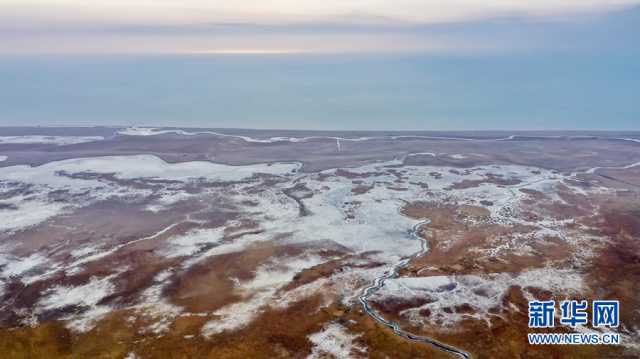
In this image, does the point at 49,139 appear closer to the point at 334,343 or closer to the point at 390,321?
the point at 334,343

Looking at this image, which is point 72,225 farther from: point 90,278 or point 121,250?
point 90,278

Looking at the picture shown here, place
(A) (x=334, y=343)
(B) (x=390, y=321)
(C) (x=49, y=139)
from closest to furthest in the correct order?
(A) (x=334, y=343) → (B) (x=390, y=321) → (C) (x=49, y=139)

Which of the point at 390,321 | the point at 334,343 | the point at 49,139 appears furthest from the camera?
the point at 49,139

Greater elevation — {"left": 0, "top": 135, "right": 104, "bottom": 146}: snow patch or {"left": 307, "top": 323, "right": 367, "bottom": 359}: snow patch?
{"left": 0, "top": 135, "right": 104, "bottom": 146}: snow patch

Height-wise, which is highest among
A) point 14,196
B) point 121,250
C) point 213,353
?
point 14,196

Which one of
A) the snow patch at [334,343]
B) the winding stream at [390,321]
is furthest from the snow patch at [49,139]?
the snow patch at [334,343]

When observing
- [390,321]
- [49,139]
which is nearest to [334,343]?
[390,321]

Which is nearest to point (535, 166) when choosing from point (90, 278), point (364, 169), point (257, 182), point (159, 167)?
point (364, 169)

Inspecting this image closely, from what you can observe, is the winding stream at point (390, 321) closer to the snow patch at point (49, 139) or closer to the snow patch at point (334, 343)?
the snow patch at point (334, 343)

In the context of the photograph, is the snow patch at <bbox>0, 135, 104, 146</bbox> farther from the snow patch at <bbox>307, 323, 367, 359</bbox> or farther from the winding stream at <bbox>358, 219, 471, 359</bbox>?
the snow patch at <bbox>307, 323, 367, 359</bbox>

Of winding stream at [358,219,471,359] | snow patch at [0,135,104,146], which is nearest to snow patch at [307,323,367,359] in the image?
winding stream at [358,219,471,359]

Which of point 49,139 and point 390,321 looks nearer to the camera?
point 390,321
